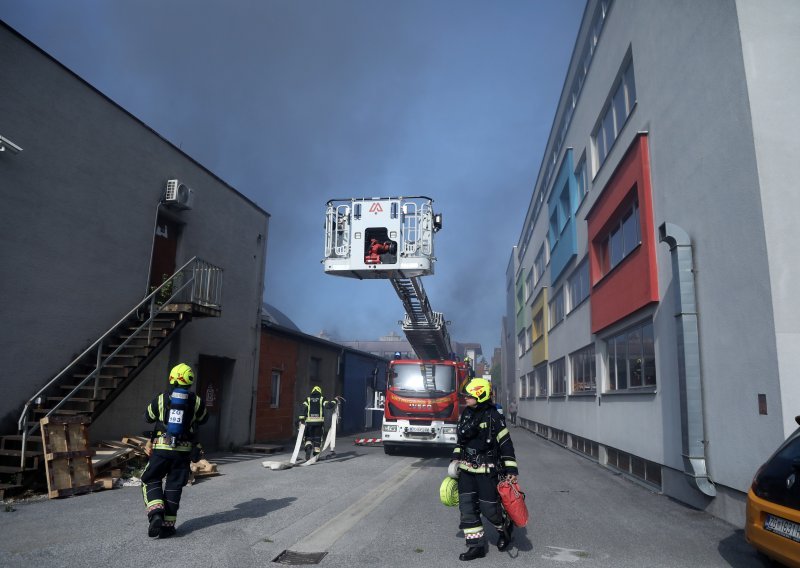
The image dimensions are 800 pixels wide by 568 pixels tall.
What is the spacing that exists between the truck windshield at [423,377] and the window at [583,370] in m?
3.72

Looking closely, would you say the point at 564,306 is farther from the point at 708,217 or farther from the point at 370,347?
the point at 370,347

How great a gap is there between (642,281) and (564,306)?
32.5ft

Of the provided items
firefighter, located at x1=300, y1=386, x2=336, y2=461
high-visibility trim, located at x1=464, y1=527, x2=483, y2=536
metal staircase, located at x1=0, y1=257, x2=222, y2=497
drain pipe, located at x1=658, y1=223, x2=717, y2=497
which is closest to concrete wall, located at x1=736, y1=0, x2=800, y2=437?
drain pipe, located at x1=658, y1=223, x2=717, y2=497

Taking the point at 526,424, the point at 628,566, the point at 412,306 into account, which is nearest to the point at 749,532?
the point at 628,566

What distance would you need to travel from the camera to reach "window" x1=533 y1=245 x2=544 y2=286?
26.1 meters

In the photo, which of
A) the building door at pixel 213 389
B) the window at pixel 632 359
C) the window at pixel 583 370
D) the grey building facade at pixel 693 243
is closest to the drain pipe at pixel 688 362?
the grey building facade at pixel 693 243

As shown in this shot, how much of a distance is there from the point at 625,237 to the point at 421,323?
7.75 meters

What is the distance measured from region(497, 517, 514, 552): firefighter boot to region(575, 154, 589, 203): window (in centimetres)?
1210

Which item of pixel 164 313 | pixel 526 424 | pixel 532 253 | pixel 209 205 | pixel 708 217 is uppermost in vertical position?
pixel 532 253

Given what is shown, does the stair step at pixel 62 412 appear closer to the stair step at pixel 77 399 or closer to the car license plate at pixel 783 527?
the stair step at pixel 77 399

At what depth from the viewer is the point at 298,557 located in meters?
5.20

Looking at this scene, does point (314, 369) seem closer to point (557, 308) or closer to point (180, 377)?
point (557, 308)

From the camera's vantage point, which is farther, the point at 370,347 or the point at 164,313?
the point at 370,347

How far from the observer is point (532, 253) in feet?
96.9
